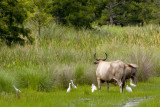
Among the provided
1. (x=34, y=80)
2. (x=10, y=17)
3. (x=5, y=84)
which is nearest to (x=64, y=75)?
(x=34, y=80)

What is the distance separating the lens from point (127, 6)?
55812 millimetres

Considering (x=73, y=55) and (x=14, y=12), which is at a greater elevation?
(x=14, y=12)

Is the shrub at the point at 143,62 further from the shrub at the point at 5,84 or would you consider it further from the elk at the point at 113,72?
the shrub at the point at 5,84

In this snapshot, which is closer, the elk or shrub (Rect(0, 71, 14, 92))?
the elk

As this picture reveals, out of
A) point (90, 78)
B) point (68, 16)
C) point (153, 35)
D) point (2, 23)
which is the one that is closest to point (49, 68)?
point (90, 78)

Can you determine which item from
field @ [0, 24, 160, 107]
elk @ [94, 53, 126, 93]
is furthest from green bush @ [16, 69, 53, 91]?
elk @ [94, 53, 126, 93]

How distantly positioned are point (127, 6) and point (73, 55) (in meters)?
34.9

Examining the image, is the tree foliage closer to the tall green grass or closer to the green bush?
the tall green grass

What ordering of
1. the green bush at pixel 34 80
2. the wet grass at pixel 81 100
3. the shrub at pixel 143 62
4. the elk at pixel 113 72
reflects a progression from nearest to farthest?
1. the wet grass at pixel 81 100
2. the elk at pixel 113 72
3. the green bush at pixel 34 80
4. the shrub at pixel 143 62

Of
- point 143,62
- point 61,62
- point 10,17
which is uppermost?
point 10,17

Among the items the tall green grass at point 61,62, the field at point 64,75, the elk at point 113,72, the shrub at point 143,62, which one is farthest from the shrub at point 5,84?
the shrub at point 143,62

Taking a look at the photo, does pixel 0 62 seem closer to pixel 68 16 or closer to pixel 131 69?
pixel 131 69

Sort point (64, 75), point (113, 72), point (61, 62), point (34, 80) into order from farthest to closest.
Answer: point (61, 62), point (64, 75), point (34, 80), point (113, 72)

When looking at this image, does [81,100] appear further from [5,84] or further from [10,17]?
[10,17]
